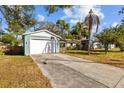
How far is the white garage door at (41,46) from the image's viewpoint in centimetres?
2067

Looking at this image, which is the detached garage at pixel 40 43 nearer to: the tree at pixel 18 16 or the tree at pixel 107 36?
the tree at pixel 107 36

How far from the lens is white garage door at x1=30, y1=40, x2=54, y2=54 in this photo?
20.7m

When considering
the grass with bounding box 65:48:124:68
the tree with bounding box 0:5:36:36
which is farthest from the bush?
the tree with bounding box 0:5:36:36

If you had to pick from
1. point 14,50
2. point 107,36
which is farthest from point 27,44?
point 107,36

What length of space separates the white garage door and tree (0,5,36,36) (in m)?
12.2

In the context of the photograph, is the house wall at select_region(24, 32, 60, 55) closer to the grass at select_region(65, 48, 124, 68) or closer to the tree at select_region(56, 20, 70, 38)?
the grass at select_region(65, 48, 124, 68)

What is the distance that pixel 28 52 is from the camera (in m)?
20.0

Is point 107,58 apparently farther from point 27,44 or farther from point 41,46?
point 27,44

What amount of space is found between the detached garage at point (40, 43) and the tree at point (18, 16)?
11.6 meters

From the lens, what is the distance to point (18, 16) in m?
8.03
